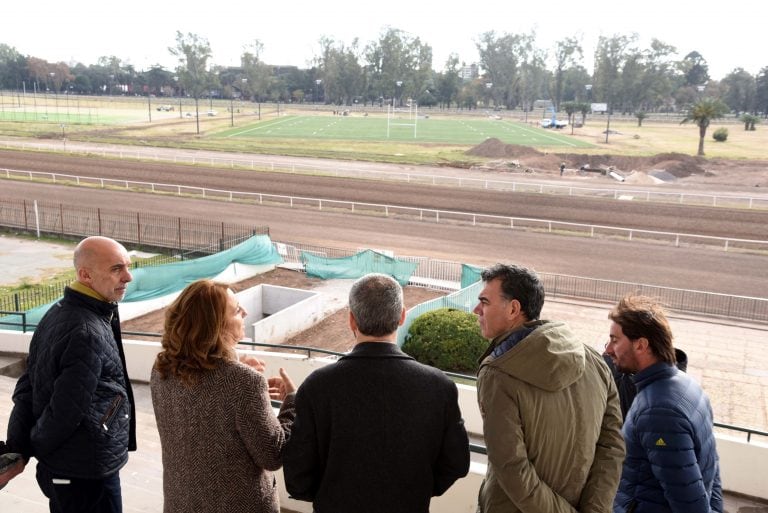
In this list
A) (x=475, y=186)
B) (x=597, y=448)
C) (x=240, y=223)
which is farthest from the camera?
(x=475, y=186)

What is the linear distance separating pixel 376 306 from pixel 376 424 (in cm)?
41

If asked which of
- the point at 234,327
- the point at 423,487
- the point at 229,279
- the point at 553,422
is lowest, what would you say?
the point at 229,279

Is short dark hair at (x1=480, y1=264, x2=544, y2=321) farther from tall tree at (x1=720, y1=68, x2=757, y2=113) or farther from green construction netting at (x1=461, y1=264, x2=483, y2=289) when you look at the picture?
tall tree at (x1=720, y1=68, x2=757, y2=113)

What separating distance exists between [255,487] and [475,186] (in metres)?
34.7

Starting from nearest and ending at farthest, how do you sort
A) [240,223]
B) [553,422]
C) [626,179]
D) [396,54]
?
[553,422] < [240,223] < [626,179] < [396,54]

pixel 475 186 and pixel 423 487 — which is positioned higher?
pixel 423 487

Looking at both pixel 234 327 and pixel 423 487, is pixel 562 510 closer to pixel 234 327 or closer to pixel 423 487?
pixel 423 487

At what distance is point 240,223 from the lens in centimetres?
2644

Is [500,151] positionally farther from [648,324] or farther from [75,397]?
[75,397]

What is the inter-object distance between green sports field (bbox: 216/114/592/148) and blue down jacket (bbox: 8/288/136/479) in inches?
2485

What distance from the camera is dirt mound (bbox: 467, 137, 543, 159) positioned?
5253cm

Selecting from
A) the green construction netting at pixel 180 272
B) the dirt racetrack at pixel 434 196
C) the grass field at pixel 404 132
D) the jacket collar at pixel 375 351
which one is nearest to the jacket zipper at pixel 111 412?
the jacket collar at pixel 375 351

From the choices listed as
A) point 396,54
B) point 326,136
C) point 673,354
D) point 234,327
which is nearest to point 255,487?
point 234,327

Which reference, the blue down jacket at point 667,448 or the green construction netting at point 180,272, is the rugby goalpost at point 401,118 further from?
the blue down jacket at point 667,448
